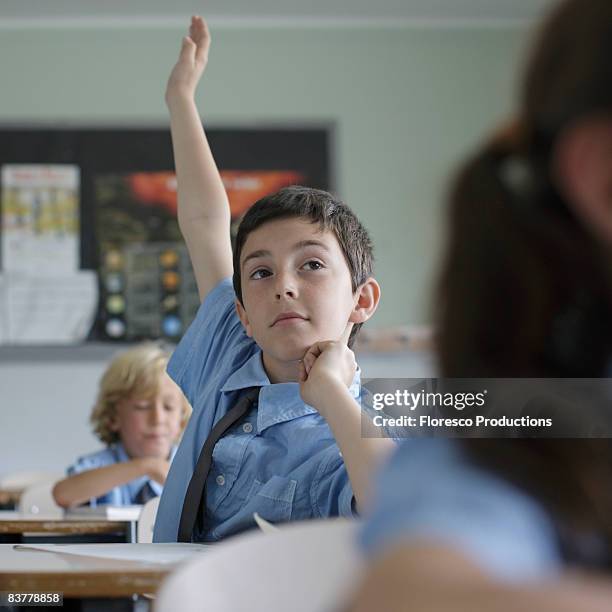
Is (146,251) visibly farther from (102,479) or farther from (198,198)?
(198,198)

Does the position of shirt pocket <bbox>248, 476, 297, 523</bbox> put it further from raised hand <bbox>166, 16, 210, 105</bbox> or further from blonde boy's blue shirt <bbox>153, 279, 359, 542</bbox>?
raised hand <bbox>166, 16, 210, 105</bbox>

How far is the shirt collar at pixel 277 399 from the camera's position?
1.64 metres

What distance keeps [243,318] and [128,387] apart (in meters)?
1.53

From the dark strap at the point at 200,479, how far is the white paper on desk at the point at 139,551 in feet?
0.62

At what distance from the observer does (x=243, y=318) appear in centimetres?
182

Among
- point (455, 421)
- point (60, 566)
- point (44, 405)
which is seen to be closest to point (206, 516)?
point (60, 566)

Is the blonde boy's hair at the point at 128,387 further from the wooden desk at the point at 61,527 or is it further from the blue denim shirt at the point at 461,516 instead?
the blue denim shirt at the point at 461,516

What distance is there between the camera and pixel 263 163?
188 inches

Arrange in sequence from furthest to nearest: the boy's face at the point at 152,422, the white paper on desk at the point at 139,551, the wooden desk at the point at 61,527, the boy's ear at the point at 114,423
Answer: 1. the boy's ear at the point at 114,423
2. the boy's face at the point at 152,422
3. the wooden desk at the point at 61,527
4. the white paper on desk at the point at 139,551

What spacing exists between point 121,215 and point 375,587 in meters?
4.44

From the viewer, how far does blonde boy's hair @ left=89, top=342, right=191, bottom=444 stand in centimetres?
323

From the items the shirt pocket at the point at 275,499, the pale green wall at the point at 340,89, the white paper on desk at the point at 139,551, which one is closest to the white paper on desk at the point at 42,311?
the pale green wall at the point at 340,89

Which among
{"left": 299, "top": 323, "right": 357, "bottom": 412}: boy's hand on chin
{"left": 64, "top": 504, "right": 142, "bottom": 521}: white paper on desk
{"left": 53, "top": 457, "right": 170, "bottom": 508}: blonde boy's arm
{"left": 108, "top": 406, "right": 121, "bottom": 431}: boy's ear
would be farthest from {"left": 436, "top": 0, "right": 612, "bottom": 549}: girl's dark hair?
{"left": 108, "top": 406, "right": 121, "bottom": 431}: boy's ear

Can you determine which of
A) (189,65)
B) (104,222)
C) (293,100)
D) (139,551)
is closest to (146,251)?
(104,222)
